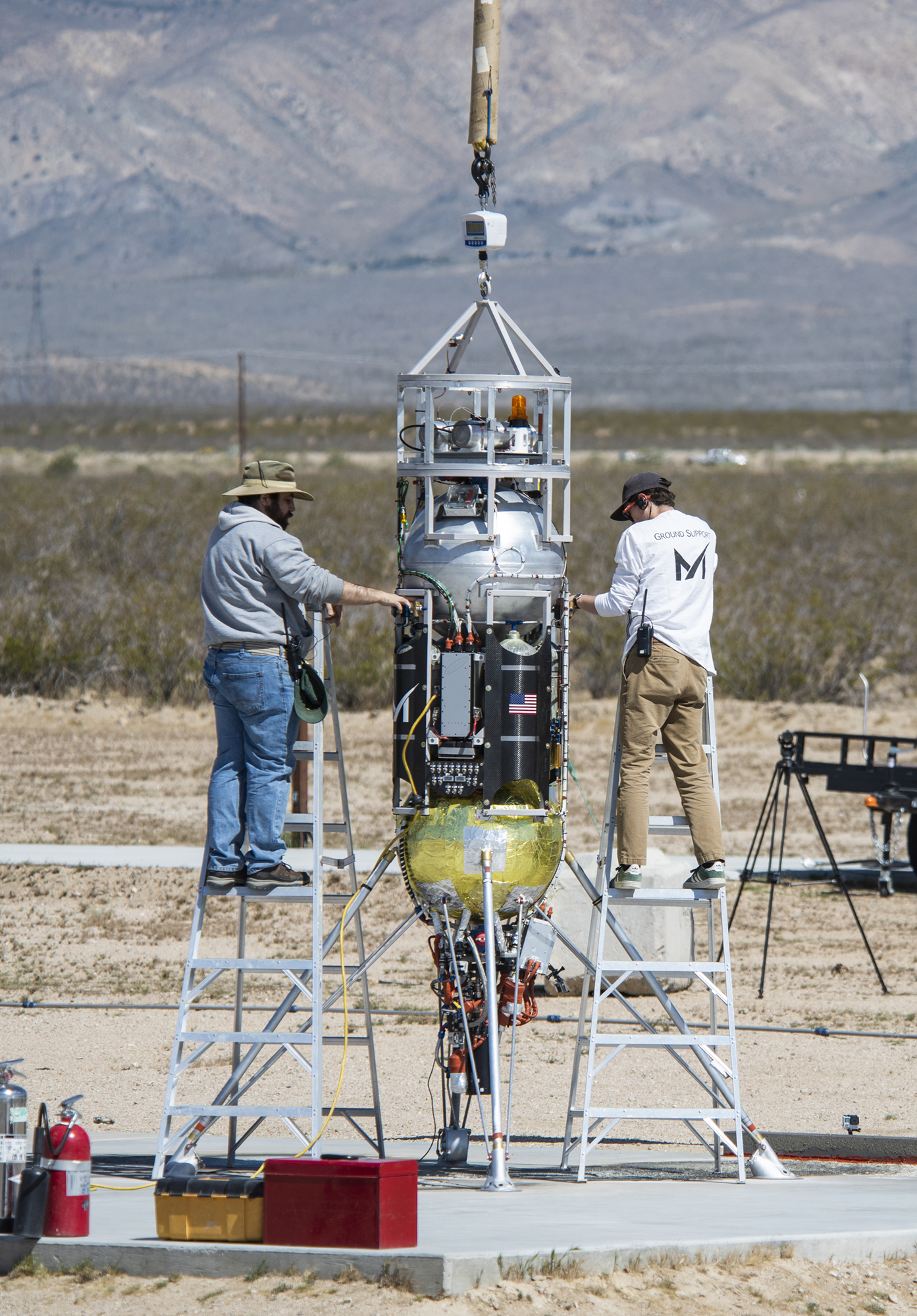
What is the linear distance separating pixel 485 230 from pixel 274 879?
2.79 meters

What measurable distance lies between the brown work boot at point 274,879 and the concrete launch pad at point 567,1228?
3.93ft

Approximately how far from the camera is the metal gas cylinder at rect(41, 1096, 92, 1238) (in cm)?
595

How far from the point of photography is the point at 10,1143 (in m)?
6.15

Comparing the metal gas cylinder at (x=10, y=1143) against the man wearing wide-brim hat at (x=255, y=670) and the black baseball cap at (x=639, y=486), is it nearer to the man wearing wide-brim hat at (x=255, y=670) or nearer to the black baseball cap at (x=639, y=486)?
the man wearing wide-brim hat at (x=255, y=670)

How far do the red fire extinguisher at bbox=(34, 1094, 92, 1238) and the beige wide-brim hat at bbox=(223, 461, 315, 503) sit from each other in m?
2.52

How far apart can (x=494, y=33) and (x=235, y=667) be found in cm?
278

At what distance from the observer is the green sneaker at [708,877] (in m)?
Answer: 7.33

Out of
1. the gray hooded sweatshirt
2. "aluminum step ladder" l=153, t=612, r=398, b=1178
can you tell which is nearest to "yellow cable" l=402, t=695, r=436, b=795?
"aluminum step ladder" l=153, t=612, r=398, b=1178

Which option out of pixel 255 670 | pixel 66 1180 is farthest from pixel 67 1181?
pixel 255 670

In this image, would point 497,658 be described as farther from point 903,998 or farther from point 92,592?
point 92,592

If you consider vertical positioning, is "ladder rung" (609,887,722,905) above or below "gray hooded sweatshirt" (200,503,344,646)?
below

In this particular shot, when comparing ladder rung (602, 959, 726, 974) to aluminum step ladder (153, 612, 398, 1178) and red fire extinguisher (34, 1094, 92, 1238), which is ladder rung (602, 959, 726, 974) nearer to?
aluminum step ladder (153, 612, 398, 1178)

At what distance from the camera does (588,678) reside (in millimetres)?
24141

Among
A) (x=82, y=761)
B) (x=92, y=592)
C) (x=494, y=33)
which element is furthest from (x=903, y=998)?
(x=92, y=592)
